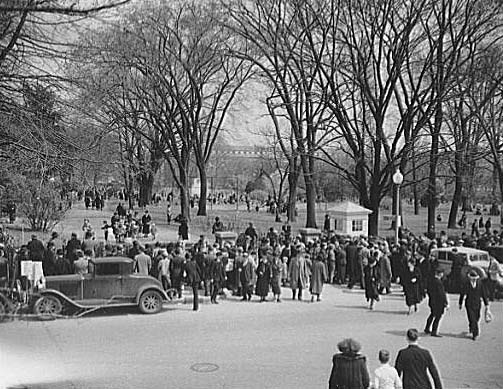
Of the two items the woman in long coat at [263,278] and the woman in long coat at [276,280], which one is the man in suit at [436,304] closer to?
the woman in long coat at [276,280]

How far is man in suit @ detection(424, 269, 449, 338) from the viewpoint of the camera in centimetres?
960

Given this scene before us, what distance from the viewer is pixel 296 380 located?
7.77 m

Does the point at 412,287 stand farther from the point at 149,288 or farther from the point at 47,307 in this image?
the point at 47,307

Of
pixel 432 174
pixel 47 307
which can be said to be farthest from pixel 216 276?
pixel 432 174

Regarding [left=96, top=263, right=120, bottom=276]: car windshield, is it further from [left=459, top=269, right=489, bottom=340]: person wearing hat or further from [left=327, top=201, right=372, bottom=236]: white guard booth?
[left=327, top=201, right=372, bottom=236]: white guard booth

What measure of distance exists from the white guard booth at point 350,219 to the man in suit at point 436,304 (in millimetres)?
8005

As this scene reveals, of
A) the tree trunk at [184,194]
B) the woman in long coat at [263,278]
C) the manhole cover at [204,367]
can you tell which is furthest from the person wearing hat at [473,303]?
the tree trunk at [184,194]

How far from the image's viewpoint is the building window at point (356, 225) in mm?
18172


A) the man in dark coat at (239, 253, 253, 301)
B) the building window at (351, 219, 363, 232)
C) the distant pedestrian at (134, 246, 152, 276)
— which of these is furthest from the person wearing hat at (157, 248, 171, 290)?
the building window at (351, 219, 363, 232)

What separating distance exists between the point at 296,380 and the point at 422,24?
48.2 ft

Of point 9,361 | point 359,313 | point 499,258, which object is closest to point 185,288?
point 359,313

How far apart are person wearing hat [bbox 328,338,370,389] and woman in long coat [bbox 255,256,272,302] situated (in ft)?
20.2

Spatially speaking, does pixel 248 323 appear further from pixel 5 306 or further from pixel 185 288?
pixel 5 306

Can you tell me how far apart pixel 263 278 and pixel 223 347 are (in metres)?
3.60
